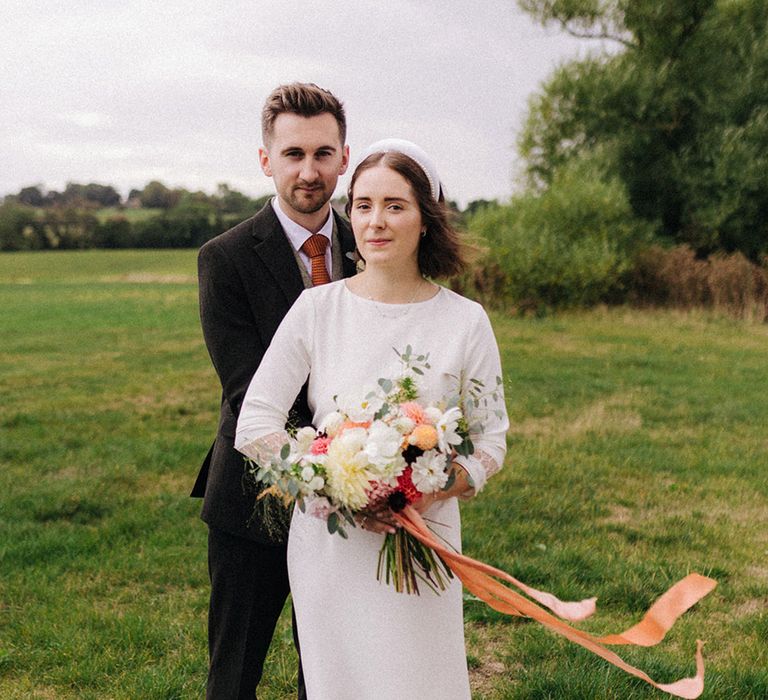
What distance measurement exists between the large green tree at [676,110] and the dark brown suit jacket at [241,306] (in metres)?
22.9

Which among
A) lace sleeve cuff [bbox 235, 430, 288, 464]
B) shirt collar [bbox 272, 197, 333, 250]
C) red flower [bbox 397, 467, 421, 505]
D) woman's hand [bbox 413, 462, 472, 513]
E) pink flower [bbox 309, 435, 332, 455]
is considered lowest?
woman's hand [bbox 413, 462, 472, 513]

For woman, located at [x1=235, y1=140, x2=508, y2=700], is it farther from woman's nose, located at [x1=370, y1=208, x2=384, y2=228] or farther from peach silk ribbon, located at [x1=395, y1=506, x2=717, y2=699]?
peach silk ribbon, located at [x1=395, y1=506, x2=717, y2=699]

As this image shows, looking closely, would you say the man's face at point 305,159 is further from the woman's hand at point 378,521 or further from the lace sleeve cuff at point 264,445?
the woman's hand at point 378,521

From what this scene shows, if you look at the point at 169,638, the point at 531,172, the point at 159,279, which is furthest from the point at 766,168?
the point at 159,279

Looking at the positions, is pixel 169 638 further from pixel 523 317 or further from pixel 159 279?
pixel 159 279

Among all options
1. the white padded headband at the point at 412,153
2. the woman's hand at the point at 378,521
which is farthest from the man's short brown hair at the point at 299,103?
the woman's hand at the point at 378,521

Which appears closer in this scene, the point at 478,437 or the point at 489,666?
the point at 478,437

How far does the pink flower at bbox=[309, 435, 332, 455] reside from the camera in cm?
244

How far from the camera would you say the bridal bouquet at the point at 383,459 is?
2.33 metres

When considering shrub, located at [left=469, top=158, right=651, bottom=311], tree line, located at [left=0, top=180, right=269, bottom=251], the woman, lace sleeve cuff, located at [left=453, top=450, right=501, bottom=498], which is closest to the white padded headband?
the woman

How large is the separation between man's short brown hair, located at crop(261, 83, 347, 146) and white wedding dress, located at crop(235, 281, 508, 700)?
0.76 metres

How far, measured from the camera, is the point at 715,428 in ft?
31.4

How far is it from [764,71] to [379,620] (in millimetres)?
25070

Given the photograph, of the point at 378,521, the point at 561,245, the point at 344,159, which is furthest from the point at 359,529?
the point at 561,245
